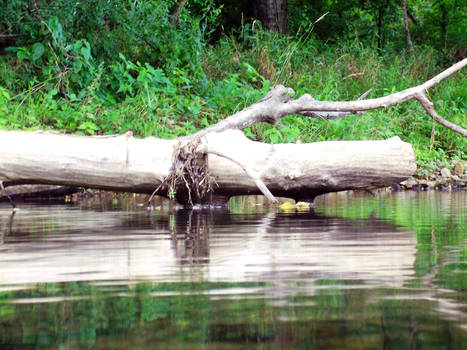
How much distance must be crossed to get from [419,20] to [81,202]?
1756 centimetres

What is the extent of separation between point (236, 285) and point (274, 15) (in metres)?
14.3

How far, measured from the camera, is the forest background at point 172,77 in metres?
11.2

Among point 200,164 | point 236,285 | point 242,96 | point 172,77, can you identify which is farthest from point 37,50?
point 236,285

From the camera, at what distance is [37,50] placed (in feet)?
38.0

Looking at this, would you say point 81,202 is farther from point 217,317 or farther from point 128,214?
point 217,317

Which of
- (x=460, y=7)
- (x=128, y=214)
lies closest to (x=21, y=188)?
(x=128, y=214)

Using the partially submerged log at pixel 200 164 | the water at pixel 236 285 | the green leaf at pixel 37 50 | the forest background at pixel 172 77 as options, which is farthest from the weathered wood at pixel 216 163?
the green leaf at pixel 37 50

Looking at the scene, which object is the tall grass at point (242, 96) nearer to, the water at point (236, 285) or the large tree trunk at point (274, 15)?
the large tree trunk at point (274, 15)

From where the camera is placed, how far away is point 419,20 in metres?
24.2

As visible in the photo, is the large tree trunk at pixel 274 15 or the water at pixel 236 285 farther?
the large tree trunk at pixel 274 15

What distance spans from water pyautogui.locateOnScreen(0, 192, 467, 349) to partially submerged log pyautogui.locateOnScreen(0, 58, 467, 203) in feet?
4.20

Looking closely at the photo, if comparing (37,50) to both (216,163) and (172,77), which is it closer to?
(172,77)

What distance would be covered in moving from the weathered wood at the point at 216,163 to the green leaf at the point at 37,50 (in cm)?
457

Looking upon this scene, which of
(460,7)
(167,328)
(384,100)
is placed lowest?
(167,328)
